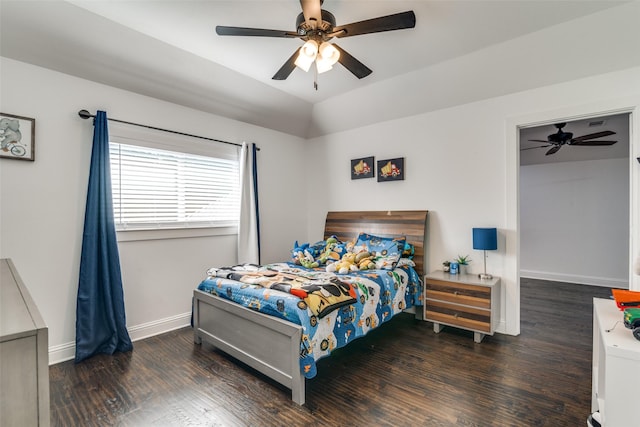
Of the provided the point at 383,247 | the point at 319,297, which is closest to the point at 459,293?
the point at 383,247

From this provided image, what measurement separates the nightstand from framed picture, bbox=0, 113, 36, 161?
399cm

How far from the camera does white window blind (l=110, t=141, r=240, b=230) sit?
3148mm

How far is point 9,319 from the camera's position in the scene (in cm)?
100

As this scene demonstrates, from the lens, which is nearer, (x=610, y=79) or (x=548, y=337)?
(x=610, y=79)

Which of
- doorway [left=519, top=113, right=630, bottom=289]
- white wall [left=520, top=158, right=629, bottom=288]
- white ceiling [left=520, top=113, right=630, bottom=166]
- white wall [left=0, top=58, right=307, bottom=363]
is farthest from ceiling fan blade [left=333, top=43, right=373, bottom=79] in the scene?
white wall [left=520, top=158, right=629, bottom=288]

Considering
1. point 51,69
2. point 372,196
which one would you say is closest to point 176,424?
point 51,69

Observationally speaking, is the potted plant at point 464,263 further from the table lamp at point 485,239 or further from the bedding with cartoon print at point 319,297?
the bedding with cartoon print at point 319,297

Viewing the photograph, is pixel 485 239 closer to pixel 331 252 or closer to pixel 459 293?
pixel 459 293

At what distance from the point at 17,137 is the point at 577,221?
25.2ft

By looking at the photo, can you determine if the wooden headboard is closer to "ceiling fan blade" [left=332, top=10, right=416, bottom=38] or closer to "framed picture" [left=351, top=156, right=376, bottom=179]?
"framed picture" [left=351, top=156, right=376, bottom=179]

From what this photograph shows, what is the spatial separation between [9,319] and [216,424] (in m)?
1.41

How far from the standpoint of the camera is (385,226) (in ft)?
13.6

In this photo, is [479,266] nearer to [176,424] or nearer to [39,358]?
[176,424]

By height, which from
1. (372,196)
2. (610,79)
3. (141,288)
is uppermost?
(610,79)
